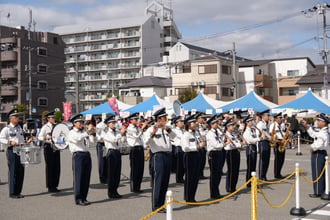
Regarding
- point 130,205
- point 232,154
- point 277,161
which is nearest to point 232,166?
point 232,154

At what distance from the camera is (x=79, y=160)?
931 cm

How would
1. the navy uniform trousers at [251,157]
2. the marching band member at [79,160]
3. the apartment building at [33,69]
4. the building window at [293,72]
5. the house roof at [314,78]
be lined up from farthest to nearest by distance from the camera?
the apartment building at [33,69] < the building window at [293,72] < the house roof at [314,78] < the navy uniform trousers at [251,157] < the marching band member at [79,160]

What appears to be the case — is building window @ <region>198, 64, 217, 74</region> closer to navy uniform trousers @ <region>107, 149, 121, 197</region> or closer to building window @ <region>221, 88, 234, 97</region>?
building window @ <region>221, 88, 234, 97</region>

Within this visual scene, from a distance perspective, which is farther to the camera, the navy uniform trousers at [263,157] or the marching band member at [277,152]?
the marching band member at [277,152]

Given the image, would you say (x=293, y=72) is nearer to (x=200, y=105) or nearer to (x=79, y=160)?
(x=200, y=105)

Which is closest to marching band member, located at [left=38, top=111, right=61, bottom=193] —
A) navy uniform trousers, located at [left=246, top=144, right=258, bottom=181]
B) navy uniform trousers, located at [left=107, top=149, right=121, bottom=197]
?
navy uniform trousers, located at [left=107, top=149, right=121, bottom=197]

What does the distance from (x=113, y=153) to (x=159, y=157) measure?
2.17 metres

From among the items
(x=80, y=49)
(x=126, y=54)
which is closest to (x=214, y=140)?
(x=126, y=54)

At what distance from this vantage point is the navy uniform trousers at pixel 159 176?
27.8 ft

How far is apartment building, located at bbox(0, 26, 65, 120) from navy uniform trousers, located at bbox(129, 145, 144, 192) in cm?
4296

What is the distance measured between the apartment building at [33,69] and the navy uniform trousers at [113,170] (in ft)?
142

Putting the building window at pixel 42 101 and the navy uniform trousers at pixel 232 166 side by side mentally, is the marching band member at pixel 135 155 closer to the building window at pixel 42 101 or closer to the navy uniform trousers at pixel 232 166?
the navy uniform trousers at pixel 232 166

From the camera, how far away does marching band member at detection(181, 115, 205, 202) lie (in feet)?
29.9

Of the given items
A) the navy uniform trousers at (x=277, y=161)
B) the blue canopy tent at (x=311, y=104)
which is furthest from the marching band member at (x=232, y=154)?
the blue canopy tent at (x=311, y=104)
